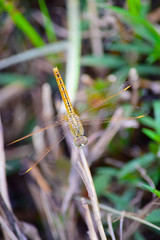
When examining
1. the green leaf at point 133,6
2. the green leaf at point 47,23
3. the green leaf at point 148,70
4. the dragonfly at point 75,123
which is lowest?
the dragonfly at point 75,123

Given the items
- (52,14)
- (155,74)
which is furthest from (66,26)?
(155,74)

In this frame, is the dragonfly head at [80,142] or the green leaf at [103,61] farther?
the green leaf at [103,61]

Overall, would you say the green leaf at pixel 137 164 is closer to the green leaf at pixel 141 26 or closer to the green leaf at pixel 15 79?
the green leaf at pixel 141 26

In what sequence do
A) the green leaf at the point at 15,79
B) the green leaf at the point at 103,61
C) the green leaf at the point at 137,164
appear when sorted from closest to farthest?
1. the green leaf at the point at 137,164
2. the green leaf at the point at 103,61
3. the green leaf at the point at 15,79

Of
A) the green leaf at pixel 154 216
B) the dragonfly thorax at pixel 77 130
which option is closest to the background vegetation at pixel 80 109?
the green leaf at pixel 154 216

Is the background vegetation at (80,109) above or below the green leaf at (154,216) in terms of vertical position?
above

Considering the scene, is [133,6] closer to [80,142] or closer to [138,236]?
[80,142]

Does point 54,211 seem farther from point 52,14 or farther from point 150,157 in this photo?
point 52,14
